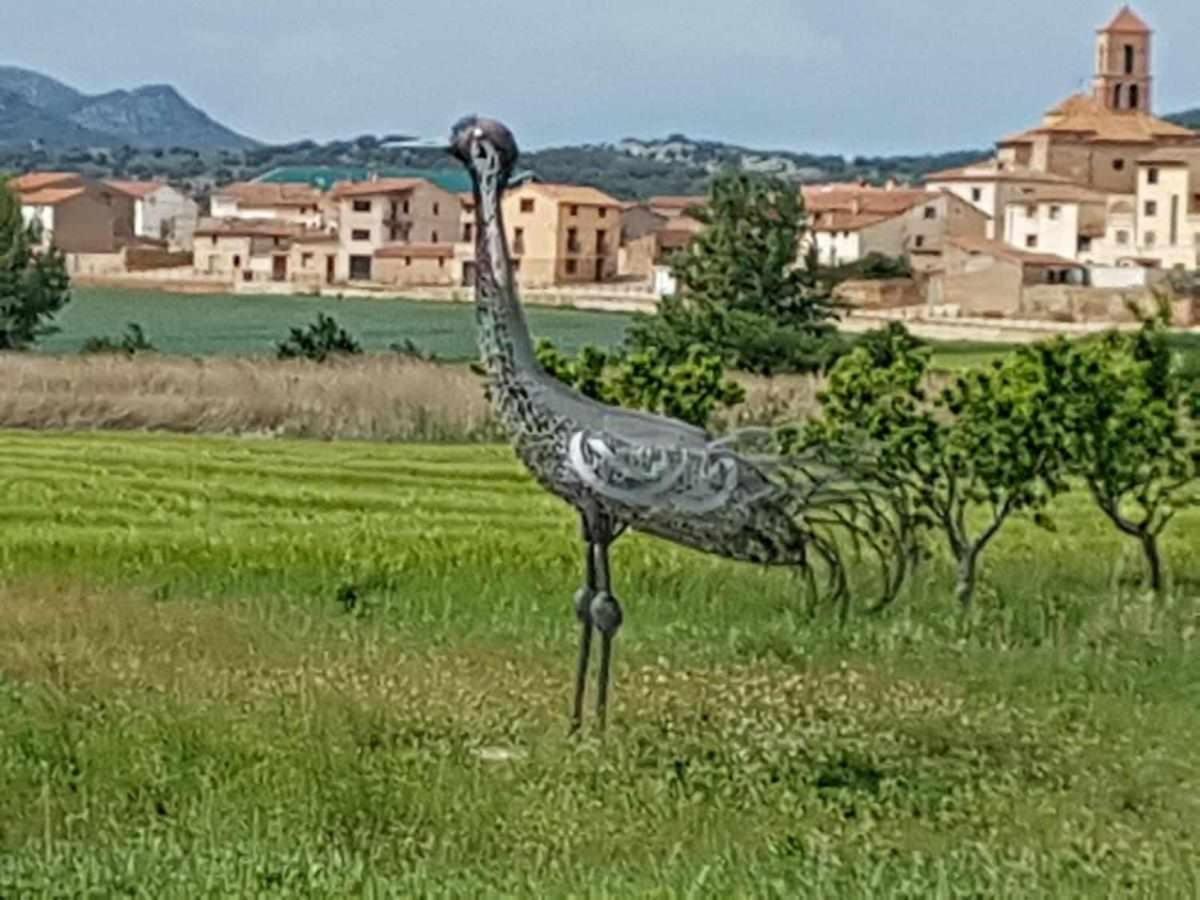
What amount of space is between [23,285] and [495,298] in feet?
159

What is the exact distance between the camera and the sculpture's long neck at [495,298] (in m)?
11.8

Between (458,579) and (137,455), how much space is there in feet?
35.5

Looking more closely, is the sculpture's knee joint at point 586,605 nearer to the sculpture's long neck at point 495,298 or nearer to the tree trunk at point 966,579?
the sculpture's long neck at point 495,298

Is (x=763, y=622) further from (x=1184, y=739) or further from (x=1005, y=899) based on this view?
(x=1005, y=899)

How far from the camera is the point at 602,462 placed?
1152cm

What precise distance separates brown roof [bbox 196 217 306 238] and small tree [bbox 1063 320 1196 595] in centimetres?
11477

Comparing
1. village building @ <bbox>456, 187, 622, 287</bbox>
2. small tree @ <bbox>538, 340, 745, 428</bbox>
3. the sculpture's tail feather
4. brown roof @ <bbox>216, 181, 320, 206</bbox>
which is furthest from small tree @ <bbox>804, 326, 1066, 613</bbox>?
brown roof @ <bbox>216, 181, 320, 206</bbox>

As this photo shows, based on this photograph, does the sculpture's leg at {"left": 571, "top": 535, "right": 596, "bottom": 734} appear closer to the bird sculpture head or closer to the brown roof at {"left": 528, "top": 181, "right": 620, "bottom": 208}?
the bird sculpture head

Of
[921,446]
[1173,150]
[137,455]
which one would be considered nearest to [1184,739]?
[921,446]

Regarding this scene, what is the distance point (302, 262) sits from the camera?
13025cm

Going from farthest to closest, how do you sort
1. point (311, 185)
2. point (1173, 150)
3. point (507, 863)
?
point (311, 185) < point (1173, 150) < point (507, 863)

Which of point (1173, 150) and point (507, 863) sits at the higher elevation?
point (1173, 150)

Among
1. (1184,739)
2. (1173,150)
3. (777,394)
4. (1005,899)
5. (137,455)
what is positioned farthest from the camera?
(1173,150)

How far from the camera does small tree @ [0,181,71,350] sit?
58031mm
